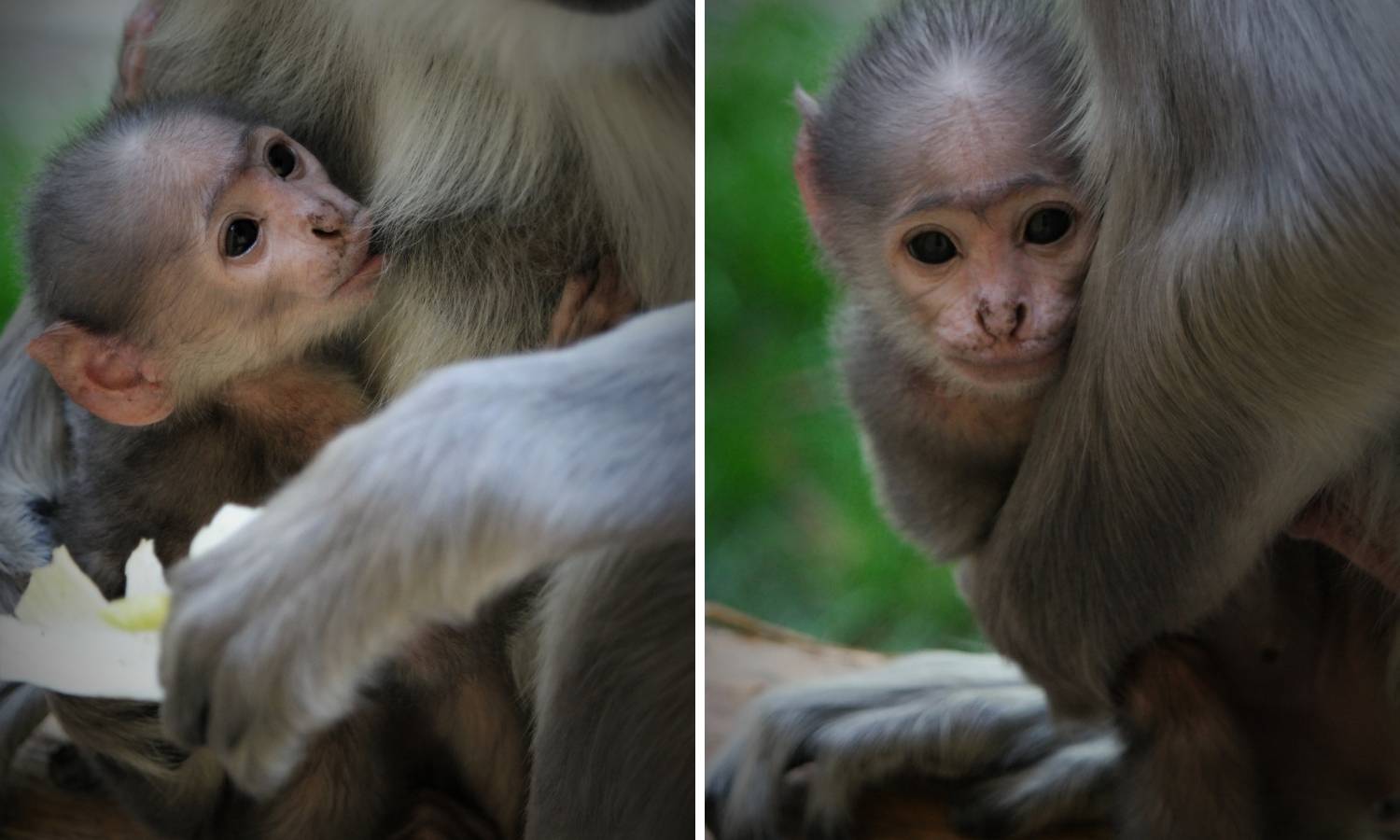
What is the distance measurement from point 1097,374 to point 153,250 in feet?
2.82

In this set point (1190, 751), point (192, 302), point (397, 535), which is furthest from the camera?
point (1190, 751)

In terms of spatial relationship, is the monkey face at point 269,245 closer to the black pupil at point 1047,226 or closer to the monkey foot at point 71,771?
the monkey foot at point 71,771

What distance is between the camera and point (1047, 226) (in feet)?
4.56

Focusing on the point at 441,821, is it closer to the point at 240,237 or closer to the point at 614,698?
the point at 614,698

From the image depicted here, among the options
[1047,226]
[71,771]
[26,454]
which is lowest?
[71,771]

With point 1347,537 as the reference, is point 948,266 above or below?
above

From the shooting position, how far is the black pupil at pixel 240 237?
52.6 inches

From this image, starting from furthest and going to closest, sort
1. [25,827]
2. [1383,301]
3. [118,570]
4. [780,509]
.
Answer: [780,509]
[25,827]
[118,570]
[1383,301]

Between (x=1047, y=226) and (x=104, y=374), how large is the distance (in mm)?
892

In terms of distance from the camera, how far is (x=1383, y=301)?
47.7 inches

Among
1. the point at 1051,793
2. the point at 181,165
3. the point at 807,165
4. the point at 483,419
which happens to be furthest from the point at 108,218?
the point at 1051,793

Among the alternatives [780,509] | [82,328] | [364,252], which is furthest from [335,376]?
[780,509]

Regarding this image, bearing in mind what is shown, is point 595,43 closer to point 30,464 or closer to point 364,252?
point 364,252

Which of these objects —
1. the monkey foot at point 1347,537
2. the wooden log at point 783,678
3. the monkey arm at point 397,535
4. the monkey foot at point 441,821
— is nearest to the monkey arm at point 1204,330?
the monkey foot at point 1347,537
